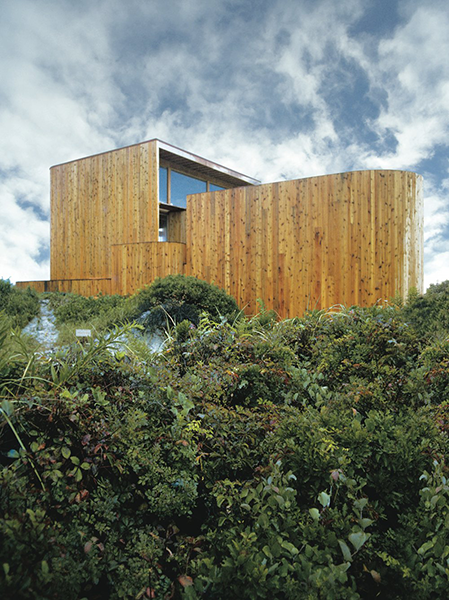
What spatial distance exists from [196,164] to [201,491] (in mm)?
13413

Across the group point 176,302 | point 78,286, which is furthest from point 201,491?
point 78,286

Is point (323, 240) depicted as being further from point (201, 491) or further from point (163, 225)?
point (163, 225)

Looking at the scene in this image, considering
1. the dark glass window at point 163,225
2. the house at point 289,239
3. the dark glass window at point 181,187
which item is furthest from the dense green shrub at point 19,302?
the dark glass window at point 181,187

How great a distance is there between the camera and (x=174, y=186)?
13758 millimetres

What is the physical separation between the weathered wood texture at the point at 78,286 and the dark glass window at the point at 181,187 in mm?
3496

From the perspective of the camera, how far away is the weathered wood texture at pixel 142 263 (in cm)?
1011

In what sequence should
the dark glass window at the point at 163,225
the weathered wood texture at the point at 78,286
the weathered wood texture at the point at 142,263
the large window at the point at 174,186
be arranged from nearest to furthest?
the weathered wood texture at the point at 142,263 < the weathered wood texture at the point at 78,286 < the large window at the point at 174,186 < the dark glass window at the point at 163,225

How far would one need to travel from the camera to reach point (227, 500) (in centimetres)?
161

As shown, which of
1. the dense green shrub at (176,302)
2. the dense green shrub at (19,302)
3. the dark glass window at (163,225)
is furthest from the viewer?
the dark glass window at (163,225)

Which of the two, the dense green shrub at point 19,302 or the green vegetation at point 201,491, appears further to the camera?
the dense green shrub at point 19,302

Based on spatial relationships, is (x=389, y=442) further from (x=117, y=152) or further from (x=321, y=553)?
(x=117, y=152)

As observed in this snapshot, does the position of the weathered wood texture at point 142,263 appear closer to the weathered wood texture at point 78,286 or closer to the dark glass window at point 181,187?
the weathered wood texture at point 78,286

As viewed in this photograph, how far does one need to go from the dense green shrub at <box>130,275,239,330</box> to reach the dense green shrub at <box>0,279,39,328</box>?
3412mm

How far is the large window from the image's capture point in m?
13.5
